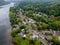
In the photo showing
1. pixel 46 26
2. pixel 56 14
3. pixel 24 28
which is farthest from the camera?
pixel 56 14

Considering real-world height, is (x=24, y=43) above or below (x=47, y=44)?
above

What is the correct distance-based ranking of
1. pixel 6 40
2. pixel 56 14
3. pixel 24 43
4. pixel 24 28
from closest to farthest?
pixel 24 43 < pixel 6 40 < pixel 24 28 < pixel 56 14

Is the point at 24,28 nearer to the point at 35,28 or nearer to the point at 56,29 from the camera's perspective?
the point at 35,28

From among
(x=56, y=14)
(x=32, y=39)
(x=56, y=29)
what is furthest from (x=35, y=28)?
(x=56, y=14)

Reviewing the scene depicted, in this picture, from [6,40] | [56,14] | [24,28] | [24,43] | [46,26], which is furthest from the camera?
[56,14]

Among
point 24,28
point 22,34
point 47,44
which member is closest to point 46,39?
point 47,44

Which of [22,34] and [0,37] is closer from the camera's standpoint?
[22,34]

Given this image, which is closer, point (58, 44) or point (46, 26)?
point (58, 44)

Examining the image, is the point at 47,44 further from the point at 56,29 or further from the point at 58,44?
the point at 56,29

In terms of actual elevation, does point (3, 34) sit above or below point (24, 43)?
below
